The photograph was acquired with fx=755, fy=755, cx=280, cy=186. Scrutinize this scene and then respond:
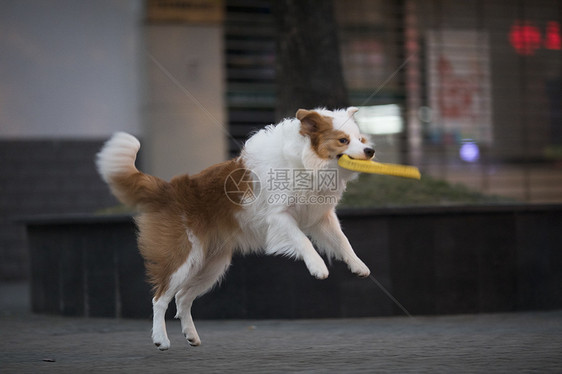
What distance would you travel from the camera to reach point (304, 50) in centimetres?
908

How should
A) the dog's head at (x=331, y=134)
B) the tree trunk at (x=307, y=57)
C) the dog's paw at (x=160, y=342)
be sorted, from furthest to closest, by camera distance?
the tree trunk at (x=307, y=57)
the dog's paw at (x=160, y=342)
the dog's head at (x=331, y=134)

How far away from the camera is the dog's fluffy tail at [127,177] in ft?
20.2

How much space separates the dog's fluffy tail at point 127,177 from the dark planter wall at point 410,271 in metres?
1.64

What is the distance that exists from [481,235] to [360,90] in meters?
6.79

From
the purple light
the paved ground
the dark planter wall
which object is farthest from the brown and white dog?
the purple light

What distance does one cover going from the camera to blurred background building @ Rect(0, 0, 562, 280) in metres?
12.5

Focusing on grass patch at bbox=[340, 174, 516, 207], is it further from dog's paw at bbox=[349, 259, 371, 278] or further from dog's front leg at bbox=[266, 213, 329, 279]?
dog's front leg at bbox=[266, 213, 329, 279]

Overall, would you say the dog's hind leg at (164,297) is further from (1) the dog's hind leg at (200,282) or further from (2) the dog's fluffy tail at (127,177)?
(2) the dog's fluffy tail at (127,177)

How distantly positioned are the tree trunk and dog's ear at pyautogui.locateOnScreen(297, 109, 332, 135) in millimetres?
3310

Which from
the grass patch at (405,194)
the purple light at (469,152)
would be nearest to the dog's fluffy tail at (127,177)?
the grass patch at (405,194)

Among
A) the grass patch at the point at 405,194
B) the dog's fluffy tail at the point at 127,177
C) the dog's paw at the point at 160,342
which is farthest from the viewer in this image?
the grass patch at the point at 405,194

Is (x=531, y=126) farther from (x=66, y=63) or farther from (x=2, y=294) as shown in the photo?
(x=2, y=294)

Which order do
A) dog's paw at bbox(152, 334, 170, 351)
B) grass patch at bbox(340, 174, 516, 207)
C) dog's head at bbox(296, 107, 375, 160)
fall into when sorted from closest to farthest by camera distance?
dog's head at bbox(296, 107, 375, 160)
dog's paw at bbox(152, 334, 170, 351)
grass patch at bbox(340, 174, 516, 207)

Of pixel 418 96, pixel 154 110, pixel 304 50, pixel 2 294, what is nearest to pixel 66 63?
pixel 154 110
